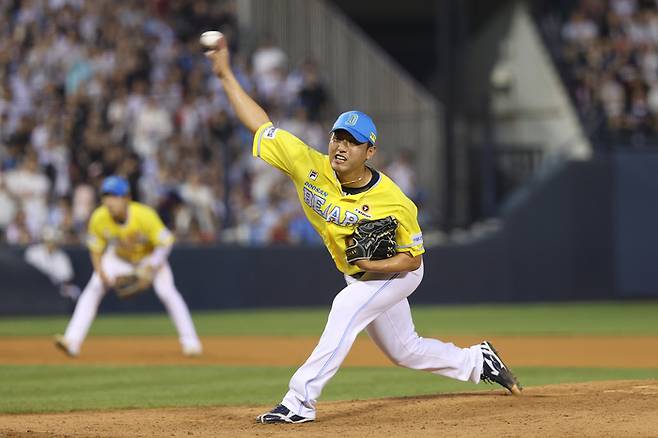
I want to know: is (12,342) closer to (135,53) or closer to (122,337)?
(122,337)

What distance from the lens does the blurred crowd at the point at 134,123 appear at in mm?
19375

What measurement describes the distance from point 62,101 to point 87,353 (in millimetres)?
Result: 7629

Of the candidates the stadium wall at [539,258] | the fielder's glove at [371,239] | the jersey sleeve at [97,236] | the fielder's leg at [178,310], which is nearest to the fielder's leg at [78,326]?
the jersey sleeve at [97,236]

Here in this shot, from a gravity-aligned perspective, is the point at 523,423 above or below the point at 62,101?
below

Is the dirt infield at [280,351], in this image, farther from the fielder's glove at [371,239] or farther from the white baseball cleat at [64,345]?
the fielder's glove at [371,239]

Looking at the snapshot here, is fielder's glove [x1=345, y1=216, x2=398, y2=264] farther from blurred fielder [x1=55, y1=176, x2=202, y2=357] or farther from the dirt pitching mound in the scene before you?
blurred fielder [x1=55, y1=176, x2=202, y2=357]

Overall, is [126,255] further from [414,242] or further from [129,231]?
[414,242]

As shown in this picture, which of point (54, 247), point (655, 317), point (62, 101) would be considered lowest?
point (655, 317)

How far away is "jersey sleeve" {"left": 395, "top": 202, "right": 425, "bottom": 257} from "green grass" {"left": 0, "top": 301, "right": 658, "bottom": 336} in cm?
823

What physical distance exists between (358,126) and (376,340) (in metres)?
1.46

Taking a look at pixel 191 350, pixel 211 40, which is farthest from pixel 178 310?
pixel 211 40

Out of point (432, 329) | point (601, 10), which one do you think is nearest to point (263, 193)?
point (432, 329)

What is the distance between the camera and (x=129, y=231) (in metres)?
13.2

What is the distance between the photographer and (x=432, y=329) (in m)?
16.6
